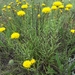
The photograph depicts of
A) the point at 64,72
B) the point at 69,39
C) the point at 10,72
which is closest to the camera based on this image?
the point at 64,72

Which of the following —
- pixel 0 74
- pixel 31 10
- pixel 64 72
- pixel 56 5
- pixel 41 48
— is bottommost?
pixel 0 74

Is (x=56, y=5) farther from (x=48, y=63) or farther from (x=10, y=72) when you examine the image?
(x=10, y=72)

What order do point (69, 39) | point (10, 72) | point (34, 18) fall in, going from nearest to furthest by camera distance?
point (10, 72) → point (69, 39) → point (34, 18)

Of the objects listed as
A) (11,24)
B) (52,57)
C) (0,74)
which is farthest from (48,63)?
(11,24)

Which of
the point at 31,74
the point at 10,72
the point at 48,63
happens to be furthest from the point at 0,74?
the point at 48,63

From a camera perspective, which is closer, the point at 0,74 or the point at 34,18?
the point at 0,74

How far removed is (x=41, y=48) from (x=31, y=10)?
0.76m

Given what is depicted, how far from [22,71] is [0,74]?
291 mm

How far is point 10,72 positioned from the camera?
2627 mm

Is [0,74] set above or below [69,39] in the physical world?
below

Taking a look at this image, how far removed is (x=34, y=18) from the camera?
3055 mm

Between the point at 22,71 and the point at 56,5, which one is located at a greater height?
the point at 56,5

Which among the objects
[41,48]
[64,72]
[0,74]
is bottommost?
[0,74]

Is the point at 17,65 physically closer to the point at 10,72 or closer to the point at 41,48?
the point at 10,72
